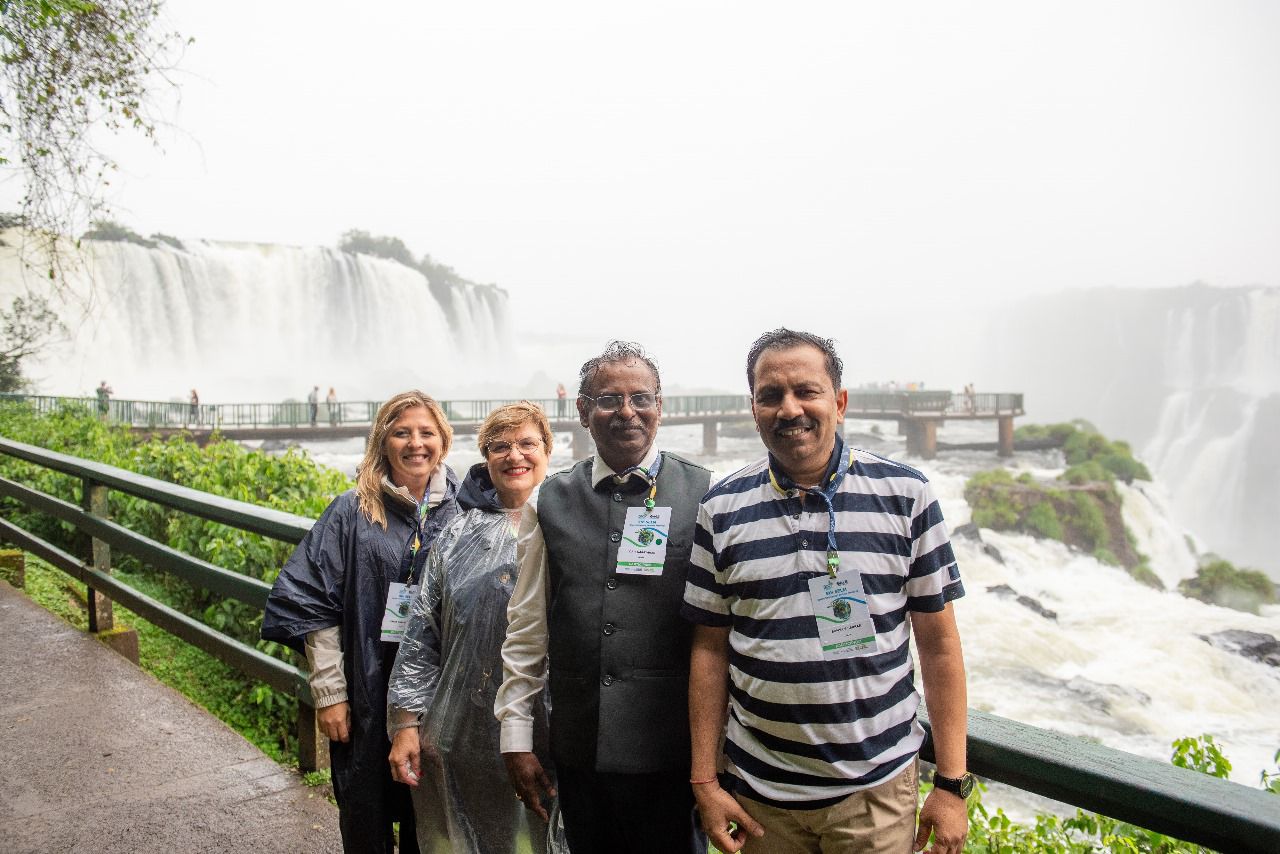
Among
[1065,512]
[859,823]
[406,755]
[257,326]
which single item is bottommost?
[1065,512]

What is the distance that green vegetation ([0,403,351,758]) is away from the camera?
187 inches

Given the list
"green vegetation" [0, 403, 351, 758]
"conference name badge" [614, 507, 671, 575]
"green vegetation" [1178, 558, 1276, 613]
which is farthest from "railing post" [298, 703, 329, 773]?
"green vegetation" [1178, 558, 1276, 613]

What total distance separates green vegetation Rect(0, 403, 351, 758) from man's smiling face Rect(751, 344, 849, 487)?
288 cm

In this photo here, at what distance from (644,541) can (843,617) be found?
48 centimetres

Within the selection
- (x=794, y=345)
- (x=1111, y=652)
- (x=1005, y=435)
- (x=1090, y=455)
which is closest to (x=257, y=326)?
(x=1005, y=435)

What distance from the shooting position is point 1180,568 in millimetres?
27875

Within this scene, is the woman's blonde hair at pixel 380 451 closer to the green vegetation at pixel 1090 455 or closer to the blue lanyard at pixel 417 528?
the blue lanyard at pixel 417 528

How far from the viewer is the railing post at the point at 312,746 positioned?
124 inches

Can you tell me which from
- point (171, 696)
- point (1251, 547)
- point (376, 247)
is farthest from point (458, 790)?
point (376, 247)

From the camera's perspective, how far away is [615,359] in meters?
1.93

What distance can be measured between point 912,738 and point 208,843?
2357 mm

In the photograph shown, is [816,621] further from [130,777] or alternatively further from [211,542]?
[211,542]

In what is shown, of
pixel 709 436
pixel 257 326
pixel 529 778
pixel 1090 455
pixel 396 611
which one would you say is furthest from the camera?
pixel 257 326

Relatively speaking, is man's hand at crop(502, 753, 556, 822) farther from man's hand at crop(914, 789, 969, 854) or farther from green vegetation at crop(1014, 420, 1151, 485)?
green vegetation at crop(1014, 420, 1151, 485)
